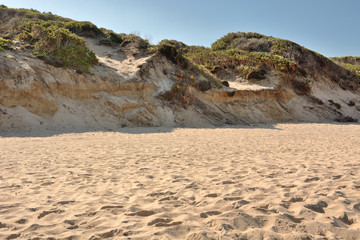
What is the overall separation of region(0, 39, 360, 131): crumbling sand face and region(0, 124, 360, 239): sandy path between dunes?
6.18 metres

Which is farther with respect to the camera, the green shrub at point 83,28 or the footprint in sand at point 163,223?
the green shrub at point 83,28

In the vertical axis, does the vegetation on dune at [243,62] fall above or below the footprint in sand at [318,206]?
above

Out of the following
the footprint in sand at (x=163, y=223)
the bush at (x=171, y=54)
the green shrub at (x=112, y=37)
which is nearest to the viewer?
the footprint in sand at (x=163, y=223)

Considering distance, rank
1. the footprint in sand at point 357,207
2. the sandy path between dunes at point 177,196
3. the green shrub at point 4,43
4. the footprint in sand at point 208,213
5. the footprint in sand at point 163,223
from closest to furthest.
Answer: the sandy path between dunes at point 177,196
the footprint in sand at point 163,223
the footprint in sand at point 208,213
the footprint in sand at point 357,207
the green shrub at point 4,43

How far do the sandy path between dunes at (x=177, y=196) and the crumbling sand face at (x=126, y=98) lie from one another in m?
6.18

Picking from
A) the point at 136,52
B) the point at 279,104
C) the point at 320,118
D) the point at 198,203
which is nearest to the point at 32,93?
the point at 136,52

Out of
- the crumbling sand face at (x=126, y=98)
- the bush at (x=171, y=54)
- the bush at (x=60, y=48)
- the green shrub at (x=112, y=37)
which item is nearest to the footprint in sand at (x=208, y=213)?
the crumbling sand face at (x=126, y=98)

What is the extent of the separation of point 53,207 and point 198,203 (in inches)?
77.8

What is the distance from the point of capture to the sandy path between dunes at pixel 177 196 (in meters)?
2.56

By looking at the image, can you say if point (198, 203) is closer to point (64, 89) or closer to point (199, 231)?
point (199, 231)

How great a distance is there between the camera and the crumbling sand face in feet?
38.1

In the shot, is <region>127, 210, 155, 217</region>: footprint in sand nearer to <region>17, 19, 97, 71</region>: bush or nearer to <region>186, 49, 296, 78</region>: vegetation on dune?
<region>17, 19, 97, 71</region>: bush

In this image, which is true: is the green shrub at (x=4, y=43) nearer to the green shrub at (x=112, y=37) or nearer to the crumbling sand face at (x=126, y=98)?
the crumbling sand face at (x=126, y=98)

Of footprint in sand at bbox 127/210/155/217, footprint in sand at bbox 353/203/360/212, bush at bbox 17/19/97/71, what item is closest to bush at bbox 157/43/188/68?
bush at bbox 17/19/97/71
